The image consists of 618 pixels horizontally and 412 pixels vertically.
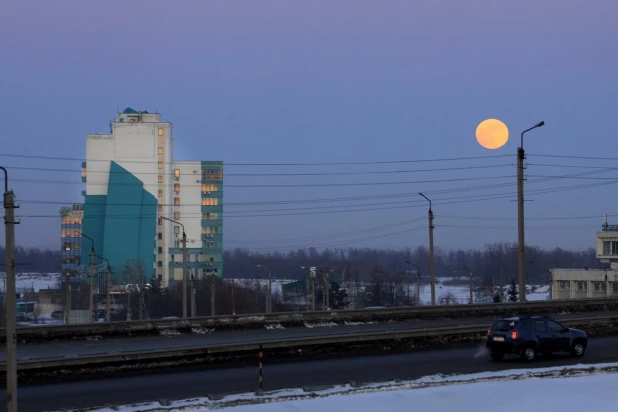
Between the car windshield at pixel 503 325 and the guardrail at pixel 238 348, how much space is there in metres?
4.31

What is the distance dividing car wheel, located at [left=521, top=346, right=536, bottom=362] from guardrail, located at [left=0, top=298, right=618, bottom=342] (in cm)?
1348

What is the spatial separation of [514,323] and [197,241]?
9924cm

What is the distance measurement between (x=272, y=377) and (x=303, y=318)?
578 inches

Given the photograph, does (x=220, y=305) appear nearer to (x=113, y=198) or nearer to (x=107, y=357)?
(x=113, y=198)

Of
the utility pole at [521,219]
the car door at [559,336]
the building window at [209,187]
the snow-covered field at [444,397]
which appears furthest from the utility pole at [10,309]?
the building window at [209,187]

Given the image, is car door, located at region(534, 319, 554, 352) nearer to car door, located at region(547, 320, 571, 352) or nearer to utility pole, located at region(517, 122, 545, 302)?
car door, located at region(547, 320, 571, 352)

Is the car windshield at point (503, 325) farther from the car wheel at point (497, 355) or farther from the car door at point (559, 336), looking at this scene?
the car door at point (559, 336)

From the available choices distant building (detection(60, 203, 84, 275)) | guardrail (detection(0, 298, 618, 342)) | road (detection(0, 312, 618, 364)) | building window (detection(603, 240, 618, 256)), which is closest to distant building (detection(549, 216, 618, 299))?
building window (detection(603, 240, 618, 256))

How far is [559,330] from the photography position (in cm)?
2516

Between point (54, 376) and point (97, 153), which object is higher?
point (97, 153)

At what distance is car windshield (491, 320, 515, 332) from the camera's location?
24266 millimetres

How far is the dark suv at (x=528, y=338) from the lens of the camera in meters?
24.2

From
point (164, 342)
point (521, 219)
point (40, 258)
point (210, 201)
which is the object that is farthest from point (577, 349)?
point (40, 258)


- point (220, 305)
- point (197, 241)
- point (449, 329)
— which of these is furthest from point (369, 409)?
point (197, 241)
